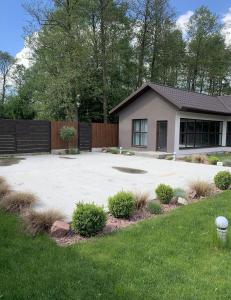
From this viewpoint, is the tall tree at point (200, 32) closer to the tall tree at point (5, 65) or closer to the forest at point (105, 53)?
the forest at point (105, 53)

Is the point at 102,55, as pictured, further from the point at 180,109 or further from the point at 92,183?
the point at 92,183

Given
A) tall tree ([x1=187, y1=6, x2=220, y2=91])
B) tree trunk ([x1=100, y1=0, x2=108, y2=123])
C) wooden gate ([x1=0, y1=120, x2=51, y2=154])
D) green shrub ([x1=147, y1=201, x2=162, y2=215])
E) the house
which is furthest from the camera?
tall tree ([x1=187, y1=6, x2=220, y2=91])

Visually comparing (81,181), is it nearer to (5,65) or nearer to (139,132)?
(139,132)

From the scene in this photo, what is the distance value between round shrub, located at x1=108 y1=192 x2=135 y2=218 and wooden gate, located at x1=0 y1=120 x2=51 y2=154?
11.0m

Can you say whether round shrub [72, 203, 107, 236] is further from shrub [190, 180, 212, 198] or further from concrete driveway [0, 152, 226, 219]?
shrub [190, 180, 212, 198]

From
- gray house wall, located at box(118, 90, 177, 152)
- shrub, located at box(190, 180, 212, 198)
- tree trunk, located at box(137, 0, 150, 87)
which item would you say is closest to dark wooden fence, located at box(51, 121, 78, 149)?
gray house wall, located at box(118, 90, 177, 152)

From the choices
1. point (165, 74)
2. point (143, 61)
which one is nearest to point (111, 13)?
point (143, 61)

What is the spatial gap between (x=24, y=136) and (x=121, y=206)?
1145 cm

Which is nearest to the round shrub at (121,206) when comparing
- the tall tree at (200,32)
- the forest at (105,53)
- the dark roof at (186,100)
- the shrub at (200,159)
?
the shrub at (200,159)

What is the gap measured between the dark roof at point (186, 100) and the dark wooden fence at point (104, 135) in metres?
1.29

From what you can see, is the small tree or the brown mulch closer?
the brown mulch

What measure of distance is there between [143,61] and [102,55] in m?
5.51

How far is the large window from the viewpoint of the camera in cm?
1773

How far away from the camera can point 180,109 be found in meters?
16.1
